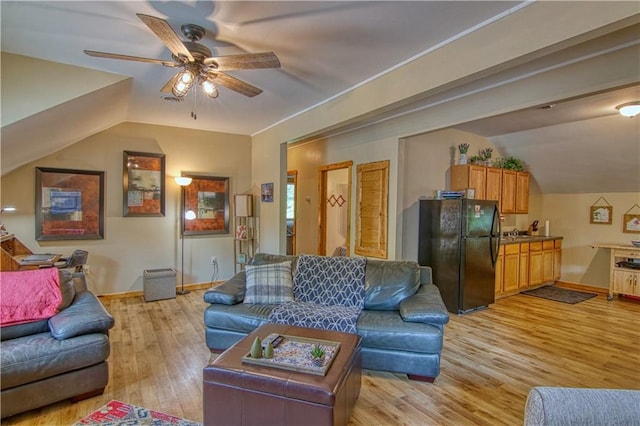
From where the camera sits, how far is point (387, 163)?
469 cm

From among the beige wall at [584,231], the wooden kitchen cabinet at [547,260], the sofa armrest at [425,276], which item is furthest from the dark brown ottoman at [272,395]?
the beige wall at [584,231]

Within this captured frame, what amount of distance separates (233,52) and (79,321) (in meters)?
2.39

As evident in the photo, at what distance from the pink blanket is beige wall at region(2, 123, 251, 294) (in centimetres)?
245

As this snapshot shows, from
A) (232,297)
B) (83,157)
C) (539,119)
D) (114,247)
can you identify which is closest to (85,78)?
(83,157)

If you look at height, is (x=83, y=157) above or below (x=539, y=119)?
below

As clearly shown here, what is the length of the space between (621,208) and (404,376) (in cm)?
543

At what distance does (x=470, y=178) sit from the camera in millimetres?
4992

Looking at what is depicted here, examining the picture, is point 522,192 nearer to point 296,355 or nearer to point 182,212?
point 296,355

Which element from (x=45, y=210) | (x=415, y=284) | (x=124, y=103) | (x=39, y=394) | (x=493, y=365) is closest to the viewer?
(x=39, y=394)

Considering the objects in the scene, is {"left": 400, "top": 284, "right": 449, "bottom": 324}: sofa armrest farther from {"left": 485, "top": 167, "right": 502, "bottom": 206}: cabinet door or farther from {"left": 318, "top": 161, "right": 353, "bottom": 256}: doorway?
{"left": 318, "top": 161, "right": 353, "bottom": 256}: doorway

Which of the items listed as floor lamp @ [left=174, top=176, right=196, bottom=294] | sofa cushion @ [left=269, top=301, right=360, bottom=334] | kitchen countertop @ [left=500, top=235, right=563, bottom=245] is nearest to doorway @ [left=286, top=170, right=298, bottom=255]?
floor lamp @ [left=174, top=176, right=196, bottom=294]

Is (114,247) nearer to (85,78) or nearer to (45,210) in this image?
(45,210)

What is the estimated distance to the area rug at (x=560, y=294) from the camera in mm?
5223

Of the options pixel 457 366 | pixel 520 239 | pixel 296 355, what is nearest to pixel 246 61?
pixel 296 355
